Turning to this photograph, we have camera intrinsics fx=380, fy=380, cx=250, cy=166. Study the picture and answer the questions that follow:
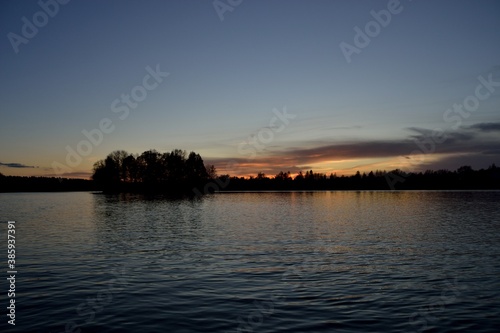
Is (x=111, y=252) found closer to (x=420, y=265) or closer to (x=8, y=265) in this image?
(x=8, y=265)

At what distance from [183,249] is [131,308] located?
15.8 m

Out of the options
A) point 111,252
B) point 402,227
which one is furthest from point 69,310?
point 402,227

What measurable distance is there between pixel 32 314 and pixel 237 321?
8434mm

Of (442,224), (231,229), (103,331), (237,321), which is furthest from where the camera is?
(442,224)

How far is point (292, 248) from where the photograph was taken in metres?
32.3

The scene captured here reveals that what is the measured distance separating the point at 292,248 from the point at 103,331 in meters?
20.6

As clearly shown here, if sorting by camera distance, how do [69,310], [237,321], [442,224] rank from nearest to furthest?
1. [237,321]
2. [69,310]
3. [442,224]

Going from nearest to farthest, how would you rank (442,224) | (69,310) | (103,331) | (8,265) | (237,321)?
1. (103,331)
2. (237,321)
3. (69,310)
4. (8,265)
5. (442,224)

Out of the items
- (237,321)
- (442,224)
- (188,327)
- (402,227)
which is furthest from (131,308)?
(442,224)

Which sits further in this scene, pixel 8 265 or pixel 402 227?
pixel 402 227

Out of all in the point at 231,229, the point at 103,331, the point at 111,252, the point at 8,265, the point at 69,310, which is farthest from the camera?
the point at 231,229

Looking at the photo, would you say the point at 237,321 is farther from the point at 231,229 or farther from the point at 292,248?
the point at 231,229

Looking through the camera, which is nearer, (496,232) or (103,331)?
(103,331)

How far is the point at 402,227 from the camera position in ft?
162
